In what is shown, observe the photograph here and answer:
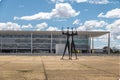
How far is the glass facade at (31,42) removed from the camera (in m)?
145

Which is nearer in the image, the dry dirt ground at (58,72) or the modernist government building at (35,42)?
the dry dirt ground at (58,72)

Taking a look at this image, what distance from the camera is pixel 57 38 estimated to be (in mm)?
148750

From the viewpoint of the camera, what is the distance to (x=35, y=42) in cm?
14725

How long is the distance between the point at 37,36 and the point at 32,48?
674 centimetres

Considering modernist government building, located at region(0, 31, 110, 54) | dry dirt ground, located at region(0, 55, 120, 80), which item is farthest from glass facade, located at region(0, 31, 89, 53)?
dry dirt ground, located at region(0, 55, 120, 80)

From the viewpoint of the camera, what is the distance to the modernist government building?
144712 millimetres

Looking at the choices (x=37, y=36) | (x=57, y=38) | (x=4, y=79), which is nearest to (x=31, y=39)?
(x=37, y=36)

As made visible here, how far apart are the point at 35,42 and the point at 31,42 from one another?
2.73 meters

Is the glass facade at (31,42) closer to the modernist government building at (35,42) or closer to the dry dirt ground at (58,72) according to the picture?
the modernist government building at (35,42)

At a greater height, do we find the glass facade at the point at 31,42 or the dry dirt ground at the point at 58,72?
the glass facade at the point at 31,42

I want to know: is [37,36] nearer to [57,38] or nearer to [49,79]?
[57,38]

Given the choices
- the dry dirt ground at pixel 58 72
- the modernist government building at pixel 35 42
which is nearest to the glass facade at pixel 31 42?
the modernist government building at pixel 35 42

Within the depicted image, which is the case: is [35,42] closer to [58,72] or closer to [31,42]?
[31,42]

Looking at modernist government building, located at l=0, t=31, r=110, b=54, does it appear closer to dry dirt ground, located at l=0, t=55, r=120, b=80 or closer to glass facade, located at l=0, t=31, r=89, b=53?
glass facade, located at l=0, t=31, r=89, b=53
